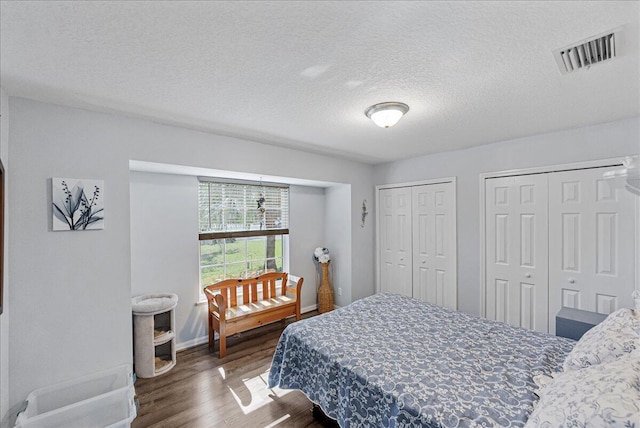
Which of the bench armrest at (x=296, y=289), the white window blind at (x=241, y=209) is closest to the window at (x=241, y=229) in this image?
the white window blind at (x=241, y=209)

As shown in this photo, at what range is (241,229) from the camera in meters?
3.80

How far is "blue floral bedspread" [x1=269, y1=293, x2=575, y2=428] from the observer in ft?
4.63

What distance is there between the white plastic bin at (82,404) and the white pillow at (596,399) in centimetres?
240

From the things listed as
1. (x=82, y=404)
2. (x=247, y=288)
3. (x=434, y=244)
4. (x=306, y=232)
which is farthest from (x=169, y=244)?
(x=434, y=244)

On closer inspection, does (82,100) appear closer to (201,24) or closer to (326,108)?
(201,24)

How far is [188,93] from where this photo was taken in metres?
1.90

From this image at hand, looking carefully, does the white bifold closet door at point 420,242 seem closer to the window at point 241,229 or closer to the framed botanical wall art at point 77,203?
the window at point 241,229

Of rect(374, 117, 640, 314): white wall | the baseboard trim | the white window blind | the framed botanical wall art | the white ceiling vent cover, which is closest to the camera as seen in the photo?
the white ceiling vent cover

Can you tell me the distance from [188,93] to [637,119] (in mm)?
3756

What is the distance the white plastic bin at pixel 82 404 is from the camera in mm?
1831

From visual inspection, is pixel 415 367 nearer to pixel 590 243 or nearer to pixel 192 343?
pixel 590 243

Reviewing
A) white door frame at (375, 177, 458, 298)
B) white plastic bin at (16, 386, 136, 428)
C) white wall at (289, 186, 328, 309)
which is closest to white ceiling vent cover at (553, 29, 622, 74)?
white door frame at (375, 177, 458, 298)

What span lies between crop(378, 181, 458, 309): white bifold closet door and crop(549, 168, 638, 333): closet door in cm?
103

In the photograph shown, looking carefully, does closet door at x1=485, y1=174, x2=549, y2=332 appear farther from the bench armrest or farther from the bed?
the bench armrest
